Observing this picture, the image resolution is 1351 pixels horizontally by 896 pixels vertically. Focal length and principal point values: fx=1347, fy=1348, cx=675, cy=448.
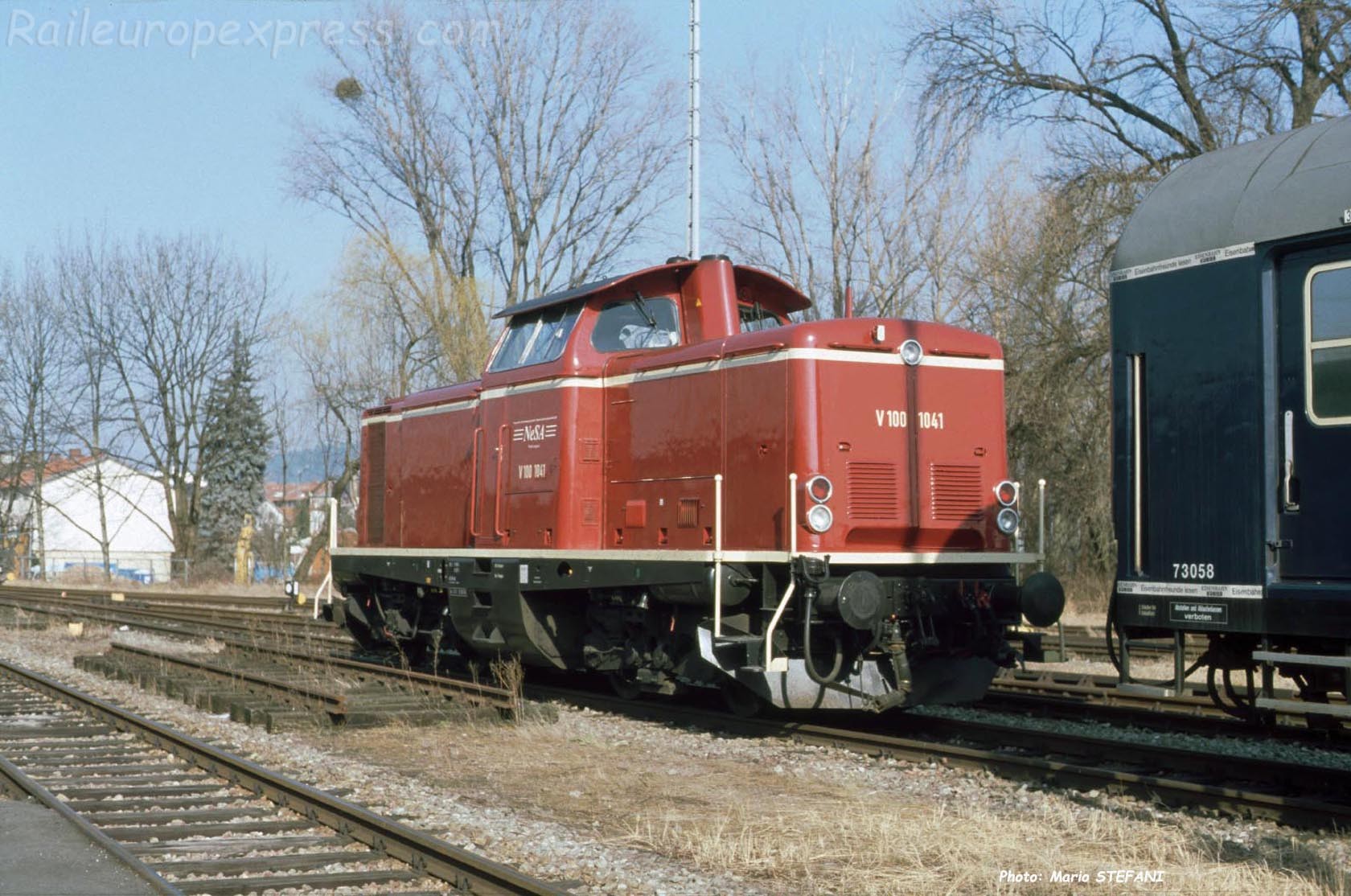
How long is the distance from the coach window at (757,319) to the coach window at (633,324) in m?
0.67

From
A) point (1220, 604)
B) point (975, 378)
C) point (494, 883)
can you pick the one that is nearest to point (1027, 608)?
point (975, 378)

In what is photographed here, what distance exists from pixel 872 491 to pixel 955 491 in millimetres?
798

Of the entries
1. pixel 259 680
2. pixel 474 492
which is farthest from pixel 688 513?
pixel 259 680

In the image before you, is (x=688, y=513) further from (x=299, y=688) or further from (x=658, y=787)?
(x=299, y=688)

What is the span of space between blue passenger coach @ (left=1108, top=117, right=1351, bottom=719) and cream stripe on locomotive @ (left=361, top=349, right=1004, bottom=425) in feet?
8.53

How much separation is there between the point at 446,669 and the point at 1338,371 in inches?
409

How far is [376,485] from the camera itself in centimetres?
1573

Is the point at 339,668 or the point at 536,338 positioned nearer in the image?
the point at 536,338

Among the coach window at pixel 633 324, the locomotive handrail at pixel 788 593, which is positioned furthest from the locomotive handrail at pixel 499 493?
the locomotive handrail at pixel 788 593

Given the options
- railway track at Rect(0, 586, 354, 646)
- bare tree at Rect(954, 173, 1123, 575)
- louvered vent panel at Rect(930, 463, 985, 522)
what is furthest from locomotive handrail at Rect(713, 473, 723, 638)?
bare tree at Rect(954, 173, 1123, 575)

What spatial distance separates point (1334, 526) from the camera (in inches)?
263

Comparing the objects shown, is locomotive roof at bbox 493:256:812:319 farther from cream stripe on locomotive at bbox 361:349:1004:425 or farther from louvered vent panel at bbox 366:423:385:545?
louvered vent panel at bbox 366:423:385:545

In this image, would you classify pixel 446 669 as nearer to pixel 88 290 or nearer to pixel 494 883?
pixel 494 883

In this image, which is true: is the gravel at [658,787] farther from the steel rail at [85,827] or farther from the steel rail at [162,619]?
the steel rail at [162,619]
